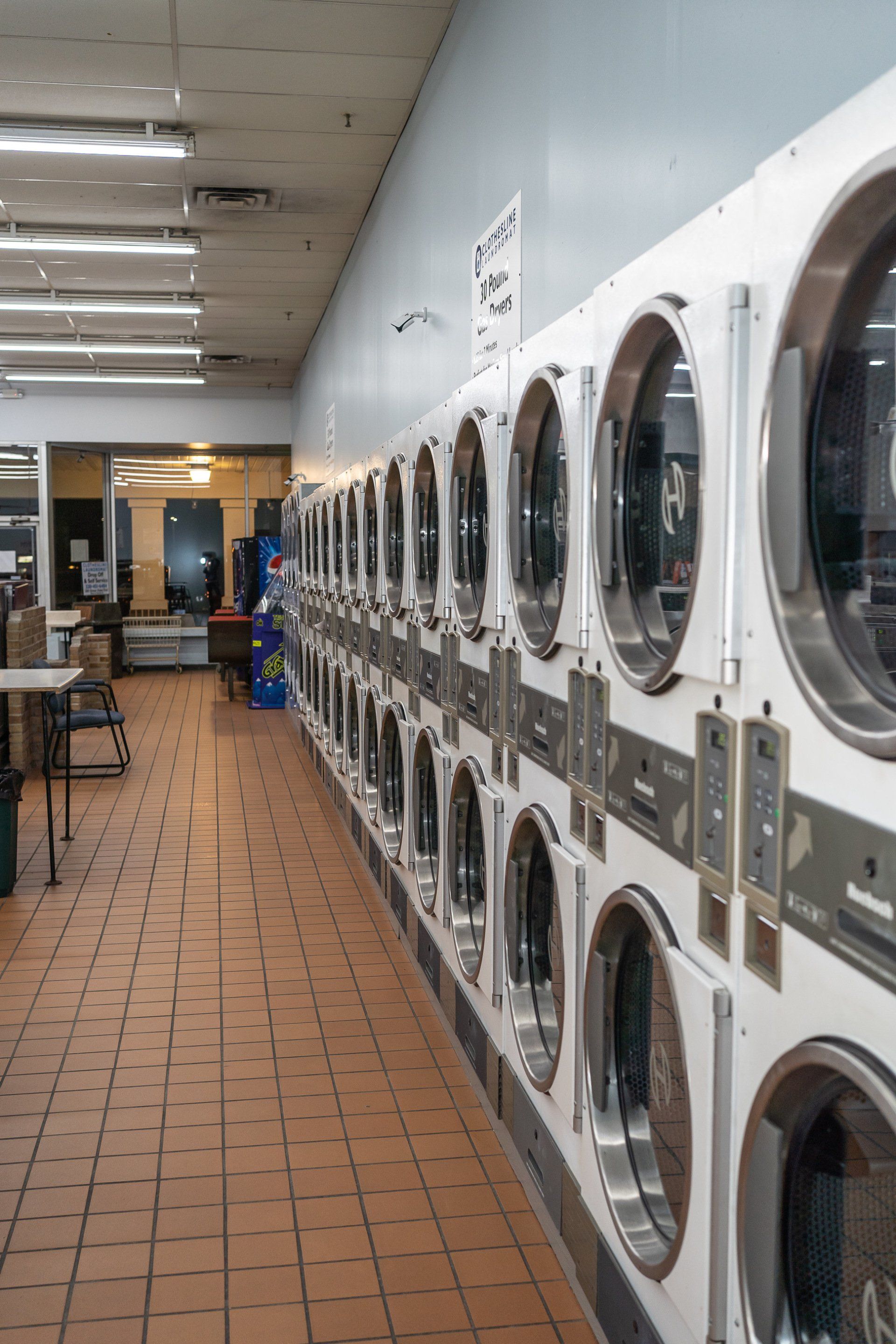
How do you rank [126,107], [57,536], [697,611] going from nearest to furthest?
[697,611] < [126,107] < [57,536]

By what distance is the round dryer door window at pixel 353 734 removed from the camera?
19.6 feet

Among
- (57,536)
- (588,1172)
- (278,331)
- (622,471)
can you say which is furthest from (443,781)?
(57,536)

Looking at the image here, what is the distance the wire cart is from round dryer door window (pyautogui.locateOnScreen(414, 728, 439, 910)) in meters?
11.8

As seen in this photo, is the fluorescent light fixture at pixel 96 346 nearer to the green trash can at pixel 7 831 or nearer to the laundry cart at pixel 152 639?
the laundry cart at pixel 152 639

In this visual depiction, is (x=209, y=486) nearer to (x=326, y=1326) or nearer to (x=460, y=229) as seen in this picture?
(x=460, y=229)

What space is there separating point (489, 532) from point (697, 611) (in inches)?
56.5

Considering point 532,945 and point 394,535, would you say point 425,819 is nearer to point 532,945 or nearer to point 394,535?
point 394,535

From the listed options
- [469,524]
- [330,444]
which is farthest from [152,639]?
[469,524]

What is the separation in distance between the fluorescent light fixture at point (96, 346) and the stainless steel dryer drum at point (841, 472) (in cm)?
1051

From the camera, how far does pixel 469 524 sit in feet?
11.1

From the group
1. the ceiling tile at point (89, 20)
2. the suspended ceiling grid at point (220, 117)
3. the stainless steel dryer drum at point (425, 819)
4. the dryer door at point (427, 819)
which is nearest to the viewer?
the dryer door at point (427, 819)

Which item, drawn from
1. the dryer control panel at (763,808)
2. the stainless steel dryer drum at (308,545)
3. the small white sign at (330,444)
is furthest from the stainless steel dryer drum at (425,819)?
the small white sign at (330,444)

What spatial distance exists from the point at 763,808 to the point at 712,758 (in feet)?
0.57

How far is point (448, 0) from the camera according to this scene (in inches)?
171
